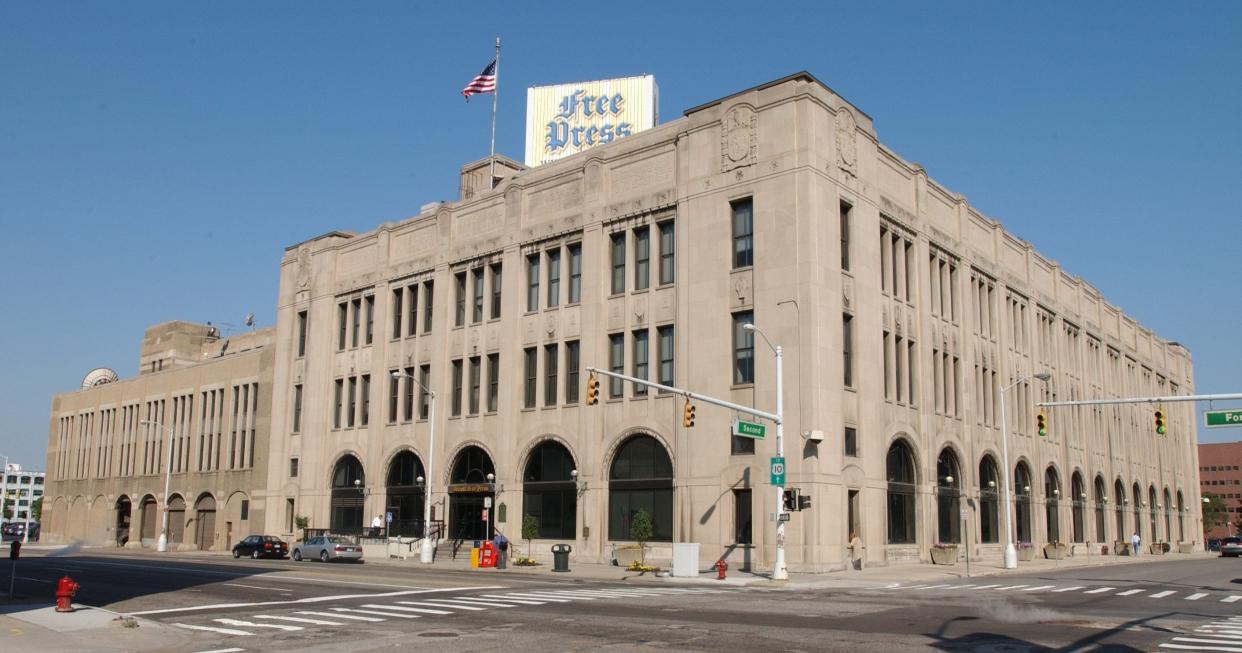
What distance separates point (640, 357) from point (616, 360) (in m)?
1.51

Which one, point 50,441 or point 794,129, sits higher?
point 794,129

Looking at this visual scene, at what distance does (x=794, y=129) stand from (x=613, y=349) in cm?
1340

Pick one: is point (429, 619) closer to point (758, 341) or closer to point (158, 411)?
point (758, 341)

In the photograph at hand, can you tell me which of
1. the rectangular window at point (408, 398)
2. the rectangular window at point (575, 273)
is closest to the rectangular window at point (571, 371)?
the rectangular window at point (575, 273)

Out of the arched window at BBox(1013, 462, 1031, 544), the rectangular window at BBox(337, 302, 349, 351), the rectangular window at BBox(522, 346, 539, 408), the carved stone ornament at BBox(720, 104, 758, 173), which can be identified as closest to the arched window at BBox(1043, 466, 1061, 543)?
the arched window at BBox(1013, 462, 1031, 544)

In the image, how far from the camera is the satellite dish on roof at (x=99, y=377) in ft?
334

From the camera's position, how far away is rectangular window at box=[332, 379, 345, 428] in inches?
2522

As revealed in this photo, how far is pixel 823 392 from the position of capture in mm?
42406

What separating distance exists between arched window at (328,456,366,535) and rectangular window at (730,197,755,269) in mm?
27940

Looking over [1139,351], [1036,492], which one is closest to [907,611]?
[1036,492]

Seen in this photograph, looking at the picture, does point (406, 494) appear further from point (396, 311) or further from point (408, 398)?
point (396, 311)

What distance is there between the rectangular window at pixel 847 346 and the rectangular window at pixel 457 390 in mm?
21695

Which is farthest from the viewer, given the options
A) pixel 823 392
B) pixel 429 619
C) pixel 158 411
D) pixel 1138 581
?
pixel 158 411

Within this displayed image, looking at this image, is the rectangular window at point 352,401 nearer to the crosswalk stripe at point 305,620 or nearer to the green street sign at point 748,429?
the green street sign at point 748,429
